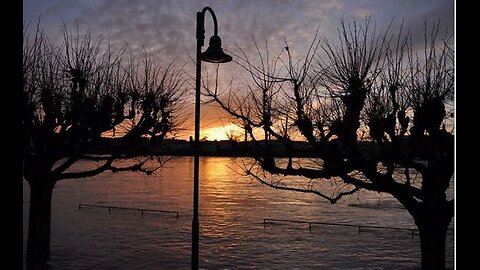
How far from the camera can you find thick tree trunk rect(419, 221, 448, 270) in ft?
32.3

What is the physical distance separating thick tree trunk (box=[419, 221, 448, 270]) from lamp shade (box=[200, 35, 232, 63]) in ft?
19.4

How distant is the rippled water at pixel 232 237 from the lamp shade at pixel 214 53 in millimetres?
5801

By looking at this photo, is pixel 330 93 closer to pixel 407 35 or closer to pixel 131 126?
pixel 407 35

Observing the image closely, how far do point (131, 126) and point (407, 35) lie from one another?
373 inches

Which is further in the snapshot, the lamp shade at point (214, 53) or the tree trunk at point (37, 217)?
the tree trunk at point (37, 217)

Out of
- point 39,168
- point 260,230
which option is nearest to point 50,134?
point 39,168

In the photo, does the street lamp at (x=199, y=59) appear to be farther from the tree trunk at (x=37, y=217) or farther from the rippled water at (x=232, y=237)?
the tree trunk at (x=37, y=217)

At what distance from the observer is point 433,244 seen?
998cm

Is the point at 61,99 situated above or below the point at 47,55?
below

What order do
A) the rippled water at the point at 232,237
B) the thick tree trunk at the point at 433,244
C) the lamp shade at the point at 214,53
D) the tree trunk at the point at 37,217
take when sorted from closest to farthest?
the lamp shade at the point at 214,53 → the thick tree trunk at the point at 433,244 → the tree trunk at the point at 37,217 → the rippled water at the point at 232,237

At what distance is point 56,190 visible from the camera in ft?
150

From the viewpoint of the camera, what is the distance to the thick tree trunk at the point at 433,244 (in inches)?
388

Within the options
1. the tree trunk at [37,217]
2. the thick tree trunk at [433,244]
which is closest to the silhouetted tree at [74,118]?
the tree trunk at [37,217]

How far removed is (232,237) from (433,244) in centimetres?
1486
